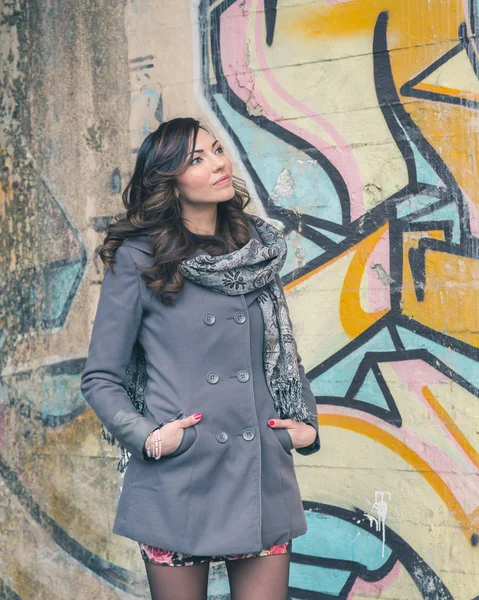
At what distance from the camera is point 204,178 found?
2.57m

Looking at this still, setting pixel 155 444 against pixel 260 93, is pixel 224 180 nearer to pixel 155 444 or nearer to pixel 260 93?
pixel 155 444

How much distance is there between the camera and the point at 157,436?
2.36 meters

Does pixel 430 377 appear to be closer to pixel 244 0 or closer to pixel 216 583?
pixel 216 583

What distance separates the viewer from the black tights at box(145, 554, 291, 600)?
95.1 inches

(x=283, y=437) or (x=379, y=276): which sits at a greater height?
(x=379, y=276)

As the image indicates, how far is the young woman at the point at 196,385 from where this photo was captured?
2385 mm

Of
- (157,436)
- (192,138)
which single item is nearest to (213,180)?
(192,138)

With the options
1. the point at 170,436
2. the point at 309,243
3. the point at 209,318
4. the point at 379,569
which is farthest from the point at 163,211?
the point at 379,569

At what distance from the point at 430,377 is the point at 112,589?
190cm

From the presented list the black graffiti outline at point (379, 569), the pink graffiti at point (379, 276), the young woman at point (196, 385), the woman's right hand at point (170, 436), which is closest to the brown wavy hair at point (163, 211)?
the young woman at point (196, 385)

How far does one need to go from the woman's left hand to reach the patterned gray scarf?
1.0 inches

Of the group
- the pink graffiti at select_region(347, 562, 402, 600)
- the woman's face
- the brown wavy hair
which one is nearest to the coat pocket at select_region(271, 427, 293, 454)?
the brown wavy hair

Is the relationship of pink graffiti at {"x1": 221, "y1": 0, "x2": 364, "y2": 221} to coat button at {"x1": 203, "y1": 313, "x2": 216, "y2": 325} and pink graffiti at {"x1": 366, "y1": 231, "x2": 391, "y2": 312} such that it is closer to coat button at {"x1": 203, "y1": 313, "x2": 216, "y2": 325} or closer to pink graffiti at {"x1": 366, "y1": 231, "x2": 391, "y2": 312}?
pink graffiti at {"x1": 366, "y1": 231, "x2": 391, "y2": 312}

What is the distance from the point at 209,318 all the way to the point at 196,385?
19 cm
